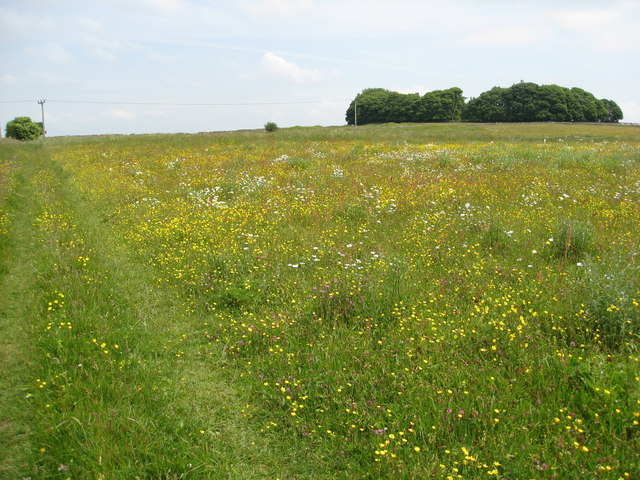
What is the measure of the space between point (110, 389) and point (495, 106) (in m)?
113

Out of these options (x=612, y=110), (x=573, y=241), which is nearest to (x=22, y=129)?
(x=573, y=241)

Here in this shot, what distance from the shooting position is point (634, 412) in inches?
126

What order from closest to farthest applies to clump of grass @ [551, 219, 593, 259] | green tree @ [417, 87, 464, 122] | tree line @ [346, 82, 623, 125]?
clump of grass @ [551, 219, 593, 259]
tree line @ [346, 82, 623, 125]
green tree @ [417, 87, 464, 122]

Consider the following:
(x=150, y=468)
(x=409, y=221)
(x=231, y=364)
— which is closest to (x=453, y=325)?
(x=231, y=364)

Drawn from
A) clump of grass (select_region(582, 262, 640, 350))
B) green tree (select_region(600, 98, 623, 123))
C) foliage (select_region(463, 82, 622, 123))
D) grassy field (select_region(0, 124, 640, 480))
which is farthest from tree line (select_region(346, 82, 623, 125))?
clump of grass (select_region(582, 262, 640, 350))

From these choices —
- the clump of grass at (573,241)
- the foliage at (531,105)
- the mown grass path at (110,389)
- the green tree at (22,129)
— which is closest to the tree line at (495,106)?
the foliage at (531,105)

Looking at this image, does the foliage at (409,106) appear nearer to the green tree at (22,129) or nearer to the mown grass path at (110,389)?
the green tree at (22,129)

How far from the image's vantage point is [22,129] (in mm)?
87312

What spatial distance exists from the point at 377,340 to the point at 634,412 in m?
2.46

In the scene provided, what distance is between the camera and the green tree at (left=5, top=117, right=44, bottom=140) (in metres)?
87.2

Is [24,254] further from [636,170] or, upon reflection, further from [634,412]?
[636,170]

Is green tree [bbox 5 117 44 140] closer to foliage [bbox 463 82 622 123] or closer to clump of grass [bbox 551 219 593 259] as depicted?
clump of grass [bbox 551 219 593 259]

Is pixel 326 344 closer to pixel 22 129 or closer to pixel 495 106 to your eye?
pixel 22 129

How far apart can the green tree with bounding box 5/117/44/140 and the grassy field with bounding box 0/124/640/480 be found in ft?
333
